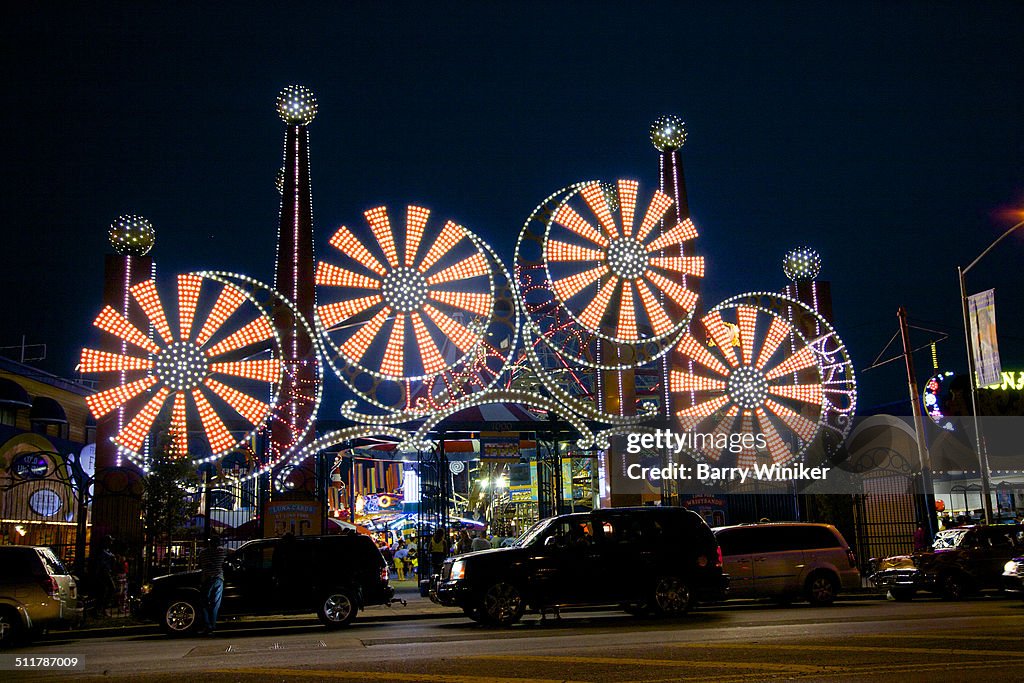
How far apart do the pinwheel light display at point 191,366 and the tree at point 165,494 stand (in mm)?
3408

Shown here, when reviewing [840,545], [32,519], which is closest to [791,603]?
[840,545]

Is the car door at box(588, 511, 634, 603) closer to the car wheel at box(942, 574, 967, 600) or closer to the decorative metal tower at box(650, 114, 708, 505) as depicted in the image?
the car wheel at box(942, 574, 967, 600)

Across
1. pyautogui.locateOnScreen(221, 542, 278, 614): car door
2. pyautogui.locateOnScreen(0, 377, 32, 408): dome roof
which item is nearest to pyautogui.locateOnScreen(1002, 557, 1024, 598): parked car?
pyautogui.locateOnScreen(221, 542, 278, 614): car door

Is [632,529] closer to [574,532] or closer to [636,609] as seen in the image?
[574,532]

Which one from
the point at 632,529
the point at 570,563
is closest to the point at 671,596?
the point at 632,529

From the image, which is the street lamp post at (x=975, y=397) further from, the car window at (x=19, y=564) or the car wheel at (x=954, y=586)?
the car window at (x=19, y=564)

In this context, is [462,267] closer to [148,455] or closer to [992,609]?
[148,455]

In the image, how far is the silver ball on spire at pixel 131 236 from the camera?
2836cm

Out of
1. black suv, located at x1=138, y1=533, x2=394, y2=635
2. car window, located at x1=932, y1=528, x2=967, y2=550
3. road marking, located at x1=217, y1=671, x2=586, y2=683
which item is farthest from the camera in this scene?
car window, located at x1=932, y1=528, x2=967, y2=550

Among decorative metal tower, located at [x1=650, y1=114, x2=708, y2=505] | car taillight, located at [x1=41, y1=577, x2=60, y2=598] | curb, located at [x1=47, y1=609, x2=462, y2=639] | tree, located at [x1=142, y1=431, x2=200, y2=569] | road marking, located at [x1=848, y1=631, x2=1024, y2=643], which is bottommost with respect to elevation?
curb, located at [x1=47, y1=609, x2=462, y2=639]

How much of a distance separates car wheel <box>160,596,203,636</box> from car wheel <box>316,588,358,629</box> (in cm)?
214

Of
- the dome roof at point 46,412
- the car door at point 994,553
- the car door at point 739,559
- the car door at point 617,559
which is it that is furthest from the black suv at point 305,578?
the dome roof at point 46,412

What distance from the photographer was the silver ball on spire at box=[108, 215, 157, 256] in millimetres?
28359

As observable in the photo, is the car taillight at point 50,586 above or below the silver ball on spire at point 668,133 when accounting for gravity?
below
